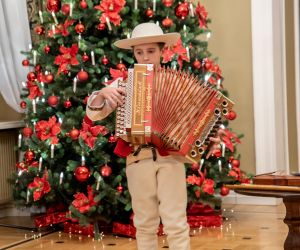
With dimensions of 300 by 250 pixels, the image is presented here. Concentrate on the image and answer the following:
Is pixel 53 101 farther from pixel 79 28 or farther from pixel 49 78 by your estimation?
pixel 79 28

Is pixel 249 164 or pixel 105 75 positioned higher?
pixel 105 75

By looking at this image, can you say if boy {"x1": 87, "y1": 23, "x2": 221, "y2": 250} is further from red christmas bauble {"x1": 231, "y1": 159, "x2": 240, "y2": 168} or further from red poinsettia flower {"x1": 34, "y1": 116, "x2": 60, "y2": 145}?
red christmas bauble {"x1": 231, "y1": 159, "x2": 240, "y2": 168}

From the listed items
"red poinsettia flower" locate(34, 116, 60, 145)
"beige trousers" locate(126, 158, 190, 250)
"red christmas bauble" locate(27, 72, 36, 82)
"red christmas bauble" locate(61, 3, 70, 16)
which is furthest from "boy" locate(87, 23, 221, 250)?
"red christmas bauble" locate(27, 72, 36, 82)

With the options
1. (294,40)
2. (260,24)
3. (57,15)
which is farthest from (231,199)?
(57,15)

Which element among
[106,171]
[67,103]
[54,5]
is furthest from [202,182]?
[54,5]

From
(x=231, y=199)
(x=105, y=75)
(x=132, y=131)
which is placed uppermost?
(x=105, y=75)

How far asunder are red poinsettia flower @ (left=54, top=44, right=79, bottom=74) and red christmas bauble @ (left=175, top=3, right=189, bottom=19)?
0.77m

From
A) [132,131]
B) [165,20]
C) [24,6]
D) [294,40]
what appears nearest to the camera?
[132,131]

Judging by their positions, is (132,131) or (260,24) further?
(260,24)

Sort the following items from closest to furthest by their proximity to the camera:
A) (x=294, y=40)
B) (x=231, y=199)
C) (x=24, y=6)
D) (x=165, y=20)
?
(x=165, y=20)
(x=24, y=6)
(x=231, y=199)
(x=294, y=40)

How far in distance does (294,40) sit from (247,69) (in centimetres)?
104

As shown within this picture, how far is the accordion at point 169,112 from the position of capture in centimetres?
188

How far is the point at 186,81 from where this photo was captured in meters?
1.95

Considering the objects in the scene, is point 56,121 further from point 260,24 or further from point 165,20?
point 260,24
